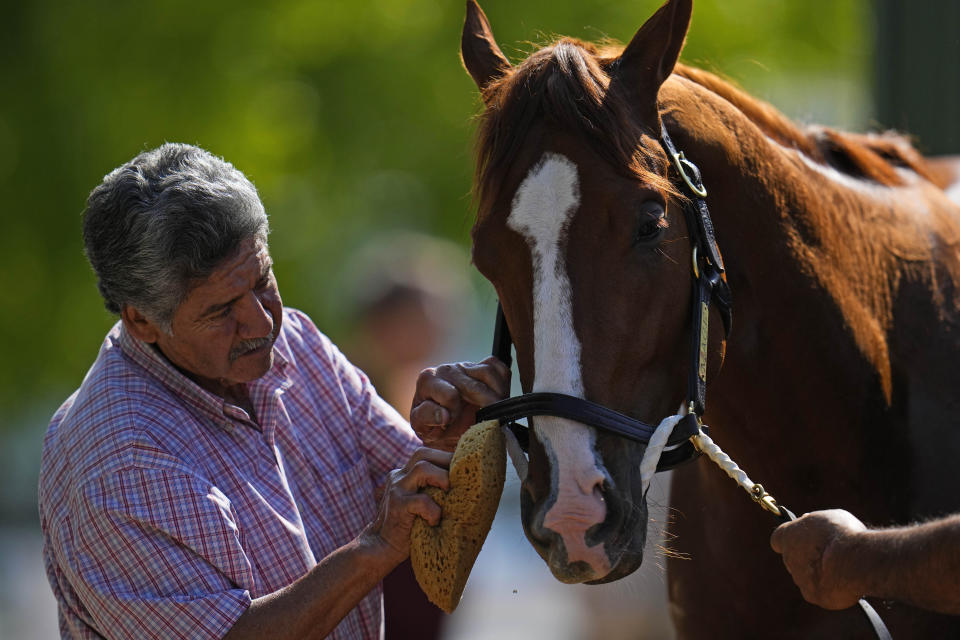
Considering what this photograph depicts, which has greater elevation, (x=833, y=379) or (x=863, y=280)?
(x=863, y=280)

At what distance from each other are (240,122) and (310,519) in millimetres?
5565

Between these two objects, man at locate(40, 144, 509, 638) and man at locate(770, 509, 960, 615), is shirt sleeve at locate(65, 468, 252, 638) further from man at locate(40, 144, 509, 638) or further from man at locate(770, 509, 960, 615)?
man at locate(770, 509, 960, 615)

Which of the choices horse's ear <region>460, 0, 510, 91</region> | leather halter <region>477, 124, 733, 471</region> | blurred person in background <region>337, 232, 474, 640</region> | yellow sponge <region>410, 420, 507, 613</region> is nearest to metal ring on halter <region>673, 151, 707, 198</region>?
leather halter <region>477, 124, 733, 471</region>

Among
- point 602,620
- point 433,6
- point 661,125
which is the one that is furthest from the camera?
point 433,6

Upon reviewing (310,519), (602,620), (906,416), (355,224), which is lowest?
(602,620)

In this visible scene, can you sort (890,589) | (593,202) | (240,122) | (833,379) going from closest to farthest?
1. (890,589)
2. (593,202)
3. (833,379)
4. (240,122)

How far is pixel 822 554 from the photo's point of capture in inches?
75.7

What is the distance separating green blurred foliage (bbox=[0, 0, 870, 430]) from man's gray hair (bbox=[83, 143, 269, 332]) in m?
4.79

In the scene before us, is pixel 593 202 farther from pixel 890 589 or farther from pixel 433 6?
pixel 433 6

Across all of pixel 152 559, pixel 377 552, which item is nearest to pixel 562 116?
pixel 377 552

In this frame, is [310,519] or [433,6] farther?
[433,6]

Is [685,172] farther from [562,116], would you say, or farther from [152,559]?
[152,559]

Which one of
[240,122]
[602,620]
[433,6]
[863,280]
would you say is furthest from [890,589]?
[433,6]

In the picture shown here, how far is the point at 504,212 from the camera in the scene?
2.34m
